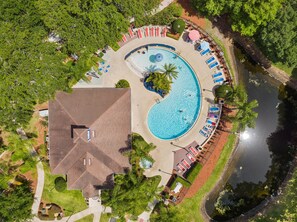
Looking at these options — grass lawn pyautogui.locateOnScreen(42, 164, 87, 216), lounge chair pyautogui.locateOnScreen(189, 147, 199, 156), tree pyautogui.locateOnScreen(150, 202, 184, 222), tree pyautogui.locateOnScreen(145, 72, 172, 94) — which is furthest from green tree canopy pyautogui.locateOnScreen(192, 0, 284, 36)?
grass lawn pyautogui.locateOnScreen(42, 164, 87, 216)

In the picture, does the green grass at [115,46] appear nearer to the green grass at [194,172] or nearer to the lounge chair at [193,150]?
the lounge chair at [193,150]

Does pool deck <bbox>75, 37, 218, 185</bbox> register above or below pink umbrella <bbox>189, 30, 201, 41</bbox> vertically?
below

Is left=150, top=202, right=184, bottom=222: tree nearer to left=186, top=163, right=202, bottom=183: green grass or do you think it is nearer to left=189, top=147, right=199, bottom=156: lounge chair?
left=186, top=163, right=202, bottom=183: green grass

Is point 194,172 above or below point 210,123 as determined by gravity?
below

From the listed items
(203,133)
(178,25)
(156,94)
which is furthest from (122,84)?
(203,133)

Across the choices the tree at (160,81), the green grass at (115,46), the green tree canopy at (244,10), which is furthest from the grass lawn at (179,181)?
the green tree canopy at (244,10)

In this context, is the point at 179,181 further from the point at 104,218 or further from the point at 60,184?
the point at 60,184
